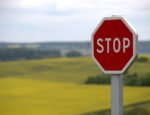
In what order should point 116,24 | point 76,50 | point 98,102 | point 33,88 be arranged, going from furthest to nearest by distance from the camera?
point 33,88 < point 76,50 < point 98,102 < point 116,24

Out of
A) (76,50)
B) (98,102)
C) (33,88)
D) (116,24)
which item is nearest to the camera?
→ (116,24)

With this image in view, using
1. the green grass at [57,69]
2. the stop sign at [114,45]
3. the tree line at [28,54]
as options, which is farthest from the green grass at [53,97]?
the stop sign at [114,45]

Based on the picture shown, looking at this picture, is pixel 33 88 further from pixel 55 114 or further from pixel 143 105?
pixel 143 105

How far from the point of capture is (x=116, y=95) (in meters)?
1.92

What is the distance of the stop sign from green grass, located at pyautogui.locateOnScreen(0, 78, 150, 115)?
416cm

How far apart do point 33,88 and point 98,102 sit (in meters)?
1.63

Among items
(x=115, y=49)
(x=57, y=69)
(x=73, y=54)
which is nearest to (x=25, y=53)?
(x=73, y=54)

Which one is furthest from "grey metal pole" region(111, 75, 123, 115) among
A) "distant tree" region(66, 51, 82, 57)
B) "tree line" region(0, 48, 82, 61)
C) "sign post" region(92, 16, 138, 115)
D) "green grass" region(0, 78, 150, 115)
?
"distant tree" region(66, 51, 82, 57)

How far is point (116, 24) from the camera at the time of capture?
195 cm

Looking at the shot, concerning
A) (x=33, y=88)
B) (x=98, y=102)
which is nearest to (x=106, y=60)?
(x=98, y=102)

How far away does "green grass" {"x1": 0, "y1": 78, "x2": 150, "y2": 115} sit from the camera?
638cm

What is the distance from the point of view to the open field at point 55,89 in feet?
21.2

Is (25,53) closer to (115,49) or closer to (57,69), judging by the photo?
(57,69)

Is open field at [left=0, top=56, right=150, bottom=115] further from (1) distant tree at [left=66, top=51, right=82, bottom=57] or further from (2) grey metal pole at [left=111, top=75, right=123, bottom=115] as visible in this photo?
(2) grey metal pole at [left=111, top=75, right=123, bottom=115]
